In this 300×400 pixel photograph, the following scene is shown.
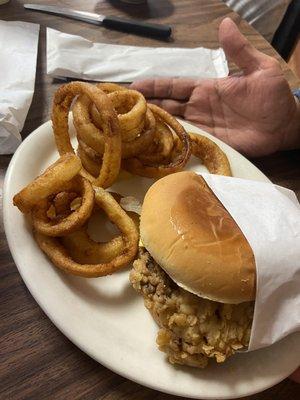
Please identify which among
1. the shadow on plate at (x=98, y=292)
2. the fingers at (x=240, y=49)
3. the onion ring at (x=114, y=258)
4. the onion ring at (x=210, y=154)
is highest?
the fingers at (x=240, y=49)

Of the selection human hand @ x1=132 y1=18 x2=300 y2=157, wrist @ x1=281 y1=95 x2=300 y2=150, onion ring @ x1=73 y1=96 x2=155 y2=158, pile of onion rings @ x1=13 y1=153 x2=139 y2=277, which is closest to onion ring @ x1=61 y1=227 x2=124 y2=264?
pile of onion rings @ x1=13 y1=153 x2=139 y2=277

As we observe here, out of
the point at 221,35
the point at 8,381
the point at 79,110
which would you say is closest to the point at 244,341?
the point at 8,381

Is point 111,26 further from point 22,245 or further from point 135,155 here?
point 22,245

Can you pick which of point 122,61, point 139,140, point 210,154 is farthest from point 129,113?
point 122,61

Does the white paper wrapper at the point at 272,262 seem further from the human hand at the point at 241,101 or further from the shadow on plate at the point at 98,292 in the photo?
the human hand at the point at 241,101

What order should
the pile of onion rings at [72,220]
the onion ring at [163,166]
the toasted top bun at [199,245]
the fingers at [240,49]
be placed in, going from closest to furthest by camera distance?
the toasted top bun at [199,245] < the pile of onion rings at [72,220] < the onion ring at [163,166] < the fingers at [240,49]

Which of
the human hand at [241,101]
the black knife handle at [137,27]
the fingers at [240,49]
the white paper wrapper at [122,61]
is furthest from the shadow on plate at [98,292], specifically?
the black knife handle at [137,27]

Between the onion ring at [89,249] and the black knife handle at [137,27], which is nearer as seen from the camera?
the onion ring at [89,249]

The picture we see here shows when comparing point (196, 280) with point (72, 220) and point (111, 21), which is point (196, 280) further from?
point (111, 21)
